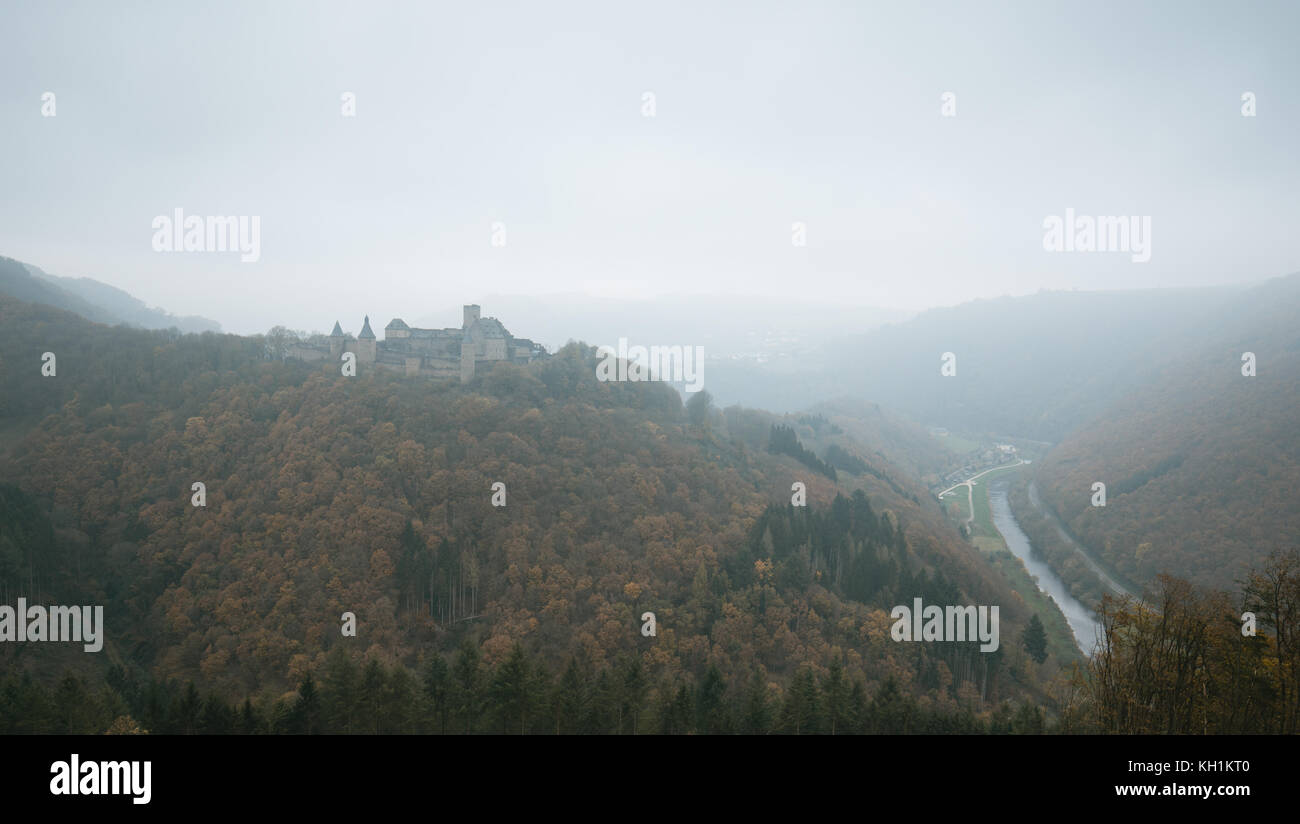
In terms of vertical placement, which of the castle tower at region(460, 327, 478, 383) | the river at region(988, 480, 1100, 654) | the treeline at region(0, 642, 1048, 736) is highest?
the castle tower at region(460, 327, 478, 383)

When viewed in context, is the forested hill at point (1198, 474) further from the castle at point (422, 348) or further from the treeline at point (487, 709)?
the castle at point (422, 348)

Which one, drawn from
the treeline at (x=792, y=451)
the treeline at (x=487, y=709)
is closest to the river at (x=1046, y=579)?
the treeline at (x=792, y=451)

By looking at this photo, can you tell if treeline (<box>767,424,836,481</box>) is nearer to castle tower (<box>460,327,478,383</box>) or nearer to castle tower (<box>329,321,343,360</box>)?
castle tower (<box>460,327,478,383</box>)

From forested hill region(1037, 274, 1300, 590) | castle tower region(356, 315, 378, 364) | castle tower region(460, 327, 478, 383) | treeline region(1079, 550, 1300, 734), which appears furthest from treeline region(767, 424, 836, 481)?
treeline region(1079, 550, 1300, 734)

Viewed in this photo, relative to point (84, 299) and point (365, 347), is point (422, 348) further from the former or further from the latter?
point (84, 299)
